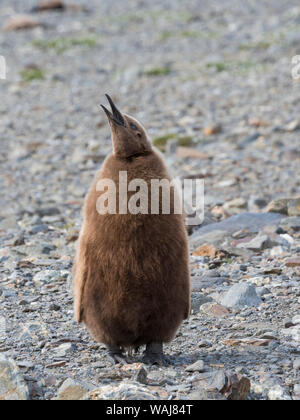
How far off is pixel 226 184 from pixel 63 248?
2.50m

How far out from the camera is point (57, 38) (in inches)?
663

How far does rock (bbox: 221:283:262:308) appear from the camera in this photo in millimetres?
4754

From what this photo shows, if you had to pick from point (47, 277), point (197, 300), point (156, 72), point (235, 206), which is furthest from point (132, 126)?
point (156, 72)

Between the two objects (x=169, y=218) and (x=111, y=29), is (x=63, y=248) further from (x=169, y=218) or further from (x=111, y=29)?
(x=111, y=29)

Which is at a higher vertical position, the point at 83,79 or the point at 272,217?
the point at 83,79

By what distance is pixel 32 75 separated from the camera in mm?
13859

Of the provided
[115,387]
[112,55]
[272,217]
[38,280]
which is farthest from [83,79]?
[115,387]

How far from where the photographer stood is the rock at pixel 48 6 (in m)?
20.1

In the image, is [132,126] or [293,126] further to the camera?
[293,126]

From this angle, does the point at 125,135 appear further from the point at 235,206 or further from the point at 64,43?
the point at 64,43

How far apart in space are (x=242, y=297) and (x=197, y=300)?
0.29m

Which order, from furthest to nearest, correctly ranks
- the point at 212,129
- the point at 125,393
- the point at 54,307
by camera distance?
the point at 212,129 < the point at 54,307 < the point at 125,393

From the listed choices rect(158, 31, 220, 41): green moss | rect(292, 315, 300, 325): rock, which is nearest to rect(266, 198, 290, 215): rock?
rect(292, 315, 300, 325): rock

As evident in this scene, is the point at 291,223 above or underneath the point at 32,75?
underneath
